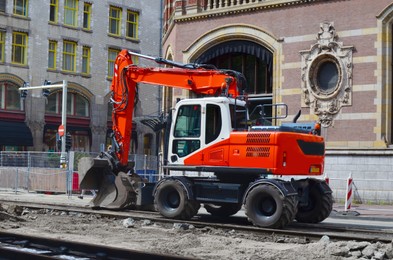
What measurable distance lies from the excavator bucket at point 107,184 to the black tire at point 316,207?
4521 mm

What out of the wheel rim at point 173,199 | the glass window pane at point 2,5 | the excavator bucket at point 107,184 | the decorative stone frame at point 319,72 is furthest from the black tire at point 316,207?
the glass window pane at point 2,5

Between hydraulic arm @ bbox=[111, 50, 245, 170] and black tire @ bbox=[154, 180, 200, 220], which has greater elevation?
hydraulic arm @ bbox=[111, 50, 245, 170]

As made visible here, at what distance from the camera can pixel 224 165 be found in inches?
596

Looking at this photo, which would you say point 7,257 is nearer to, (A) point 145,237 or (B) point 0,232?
(B) point 0,232

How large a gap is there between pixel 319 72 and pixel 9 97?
26344 mm

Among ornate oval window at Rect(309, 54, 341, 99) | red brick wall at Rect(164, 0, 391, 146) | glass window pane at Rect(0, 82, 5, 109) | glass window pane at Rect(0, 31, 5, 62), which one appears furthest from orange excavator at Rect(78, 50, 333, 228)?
glass window pane at Rect(0, 31, 5, 62)

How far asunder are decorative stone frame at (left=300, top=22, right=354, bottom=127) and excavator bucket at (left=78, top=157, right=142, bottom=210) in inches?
358

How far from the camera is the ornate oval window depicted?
23844 millimetres

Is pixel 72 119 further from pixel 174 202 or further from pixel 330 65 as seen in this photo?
pixel 174 202

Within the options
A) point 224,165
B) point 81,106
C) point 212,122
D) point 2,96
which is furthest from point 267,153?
Answer: point 81,106

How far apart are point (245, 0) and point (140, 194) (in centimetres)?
1266

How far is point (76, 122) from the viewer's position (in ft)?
156

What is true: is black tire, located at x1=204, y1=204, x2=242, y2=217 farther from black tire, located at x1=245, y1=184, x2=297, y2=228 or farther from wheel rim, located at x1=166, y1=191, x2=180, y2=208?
black tire, located at x1=245, y1=184, x2=297, y2=228

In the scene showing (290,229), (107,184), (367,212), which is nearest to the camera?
(290,229)
